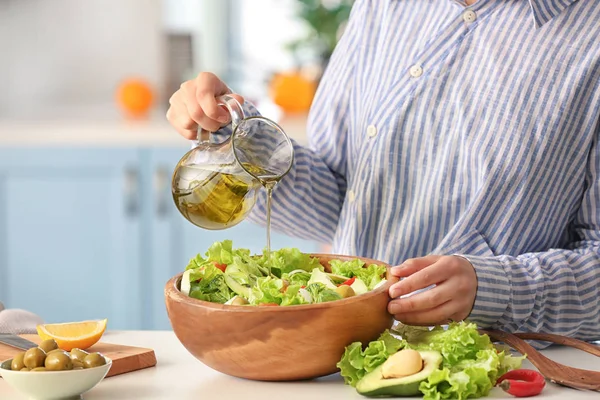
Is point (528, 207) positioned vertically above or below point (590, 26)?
below

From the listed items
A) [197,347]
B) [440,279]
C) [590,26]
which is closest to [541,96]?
[590,26]

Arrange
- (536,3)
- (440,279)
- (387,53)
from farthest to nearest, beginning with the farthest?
(387,53) < (536,3) < (440,279)

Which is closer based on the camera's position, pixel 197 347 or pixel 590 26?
pixel 197 347

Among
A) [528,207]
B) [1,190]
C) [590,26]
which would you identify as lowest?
[1,190]

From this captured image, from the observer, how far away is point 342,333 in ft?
3.56

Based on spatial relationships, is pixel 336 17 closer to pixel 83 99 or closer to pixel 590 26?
pixel 83 99

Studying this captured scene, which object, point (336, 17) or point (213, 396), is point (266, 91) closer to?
point (336, 17)

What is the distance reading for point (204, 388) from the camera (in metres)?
1.12

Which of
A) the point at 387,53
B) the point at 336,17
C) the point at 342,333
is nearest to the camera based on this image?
the point at 342,333

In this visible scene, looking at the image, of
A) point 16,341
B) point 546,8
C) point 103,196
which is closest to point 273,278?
point 16,341

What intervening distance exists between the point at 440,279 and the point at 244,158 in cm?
30

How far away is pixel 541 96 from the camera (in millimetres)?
1442

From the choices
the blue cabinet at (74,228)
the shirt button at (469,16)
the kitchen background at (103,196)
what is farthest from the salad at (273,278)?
the blue cabinet at (74,228)

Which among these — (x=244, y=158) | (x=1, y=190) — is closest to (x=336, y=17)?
(x=1, y=190)
